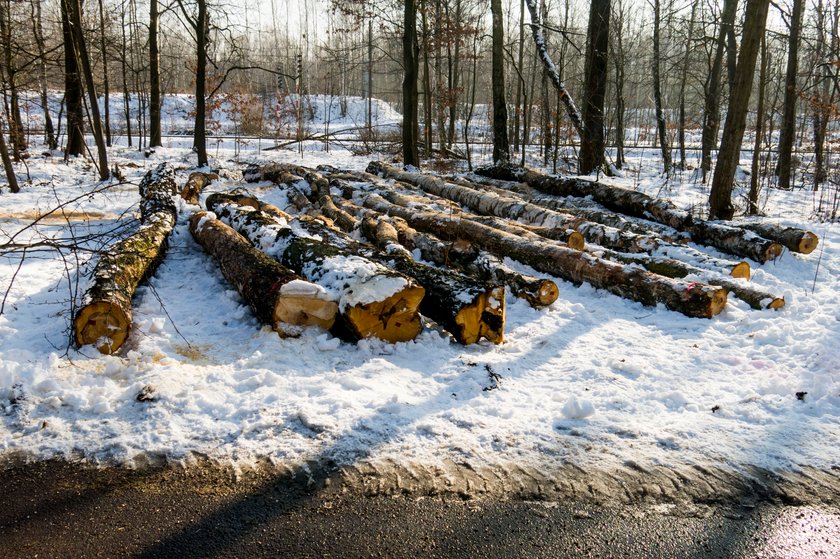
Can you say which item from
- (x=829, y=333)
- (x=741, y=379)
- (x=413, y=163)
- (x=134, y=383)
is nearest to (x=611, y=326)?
(x=741, y=379)

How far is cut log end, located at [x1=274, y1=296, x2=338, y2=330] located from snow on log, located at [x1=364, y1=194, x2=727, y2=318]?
3.19 meters

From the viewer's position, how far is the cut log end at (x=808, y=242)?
7105 mm

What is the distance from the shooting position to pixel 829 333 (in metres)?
4.68

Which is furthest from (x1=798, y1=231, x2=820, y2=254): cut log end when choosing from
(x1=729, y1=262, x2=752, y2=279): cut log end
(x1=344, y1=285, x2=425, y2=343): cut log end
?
(x1=344, y1=285, x2=425, y2=343): cut log end

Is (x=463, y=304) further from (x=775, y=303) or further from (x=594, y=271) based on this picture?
(x=775, y=303)

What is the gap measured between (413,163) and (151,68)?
1072cm

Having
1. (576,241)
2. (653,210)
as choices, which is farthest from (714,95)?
(576,241)

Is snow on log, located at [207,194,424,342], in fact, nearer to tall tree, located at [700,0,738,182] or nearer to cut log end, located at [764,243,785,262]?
cut log end, located at [764,243,785,262]

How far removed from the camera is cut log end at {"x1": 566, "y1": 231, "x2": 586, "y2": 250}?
727 cm

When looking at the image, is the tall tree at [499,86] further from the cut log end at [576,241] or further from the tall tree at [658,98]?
the cut log end at [576,241]

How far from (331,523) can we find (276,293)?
2.34 meters

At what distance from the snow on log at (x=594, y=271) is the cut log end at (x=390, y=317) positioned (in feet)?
8.63

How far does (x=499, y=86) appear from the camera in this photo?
1575 cm

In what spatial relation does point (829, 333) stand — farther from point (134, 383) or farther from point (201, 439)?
point (134, 383)
